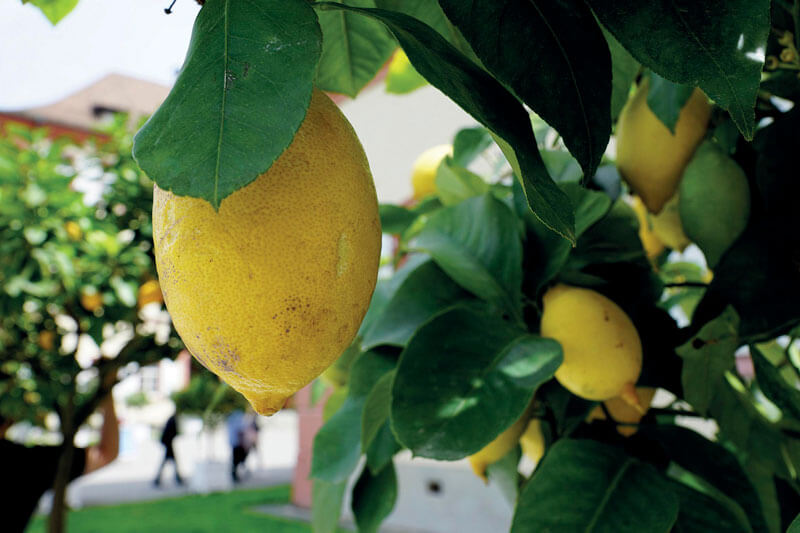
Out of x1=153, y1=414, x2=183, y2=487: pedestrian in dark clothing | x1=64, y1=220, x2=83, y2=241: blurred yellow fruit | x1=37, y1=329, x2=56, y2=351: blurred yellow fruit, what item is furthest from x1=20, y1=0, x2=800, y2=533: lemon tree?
x1=153, y1=414, x2=183, y2=487: pedestrian in dark clothing

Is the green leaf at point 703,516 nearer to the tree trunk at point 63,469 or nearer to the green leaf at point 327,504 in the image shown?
the green leaf at point 327,504

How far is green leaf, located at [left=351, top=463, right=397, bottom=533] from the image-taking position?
527 mm

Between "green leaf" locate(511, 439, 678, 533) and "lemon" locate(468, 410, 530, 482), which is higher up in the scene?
"green leaf" locate(511, 439, 678, 533)

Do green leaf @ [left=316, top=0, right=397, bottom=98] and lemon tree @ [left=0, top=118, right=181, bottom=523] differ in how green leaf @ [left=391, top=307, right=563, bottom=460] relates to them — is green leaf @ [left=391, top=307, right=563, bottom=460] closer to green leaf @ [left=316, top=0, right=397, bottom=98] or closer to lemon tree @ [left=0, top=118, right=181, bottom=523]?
green leaf @ [left=316, top=0, right=397, bottom=98]

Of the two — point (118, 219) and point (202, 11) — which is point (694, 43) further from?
point (118, 219)

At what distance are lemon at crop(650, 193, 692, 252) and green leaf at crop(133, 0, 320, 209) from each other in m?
0.42

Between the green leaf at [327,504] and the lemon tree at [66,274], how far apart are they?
4.26ft

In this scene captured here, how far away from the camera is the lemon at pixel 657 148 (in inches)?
18.7

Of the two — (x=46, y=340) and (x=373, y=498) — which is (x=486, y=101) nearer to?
(x=373, y=498)

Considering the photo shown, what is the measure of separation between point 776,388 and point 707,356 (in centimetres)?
6

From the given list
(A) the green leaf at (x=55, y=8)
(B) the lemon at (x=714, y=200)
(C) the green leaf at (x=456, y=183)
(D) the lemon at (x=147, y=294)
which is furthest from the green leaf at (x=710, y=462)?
(D) the lemon at (x=147, y=294)

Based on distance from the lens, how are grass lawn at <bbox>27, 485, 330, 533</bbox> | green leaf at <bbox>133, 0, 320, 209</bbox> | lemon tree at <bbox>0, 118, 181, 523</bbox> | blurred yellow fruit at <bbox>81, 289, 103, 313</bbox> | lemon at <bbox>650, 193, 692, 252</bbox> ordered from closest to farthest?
1. green leaf at <bbox>133, 0, 320, 209</bbox>
2. lemon at <bbox>650, 193, 692, 252</bbox>
3. lemon tree at <bbox>0, 118, 181, 523</bbox>
4. blurred yellow fruit at <bbox>81, 289, 103, 313</bbox>
5. grass lawn at <bbox>27, 485, 330, 533</bbox>

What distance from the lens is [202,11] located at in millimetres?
230

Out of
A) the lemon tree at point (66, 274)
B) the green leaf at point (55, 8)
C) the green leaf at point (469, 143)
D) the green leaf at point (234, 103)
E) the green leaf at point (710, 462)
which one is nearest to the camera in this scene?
the green leaf at point (234, 103)
